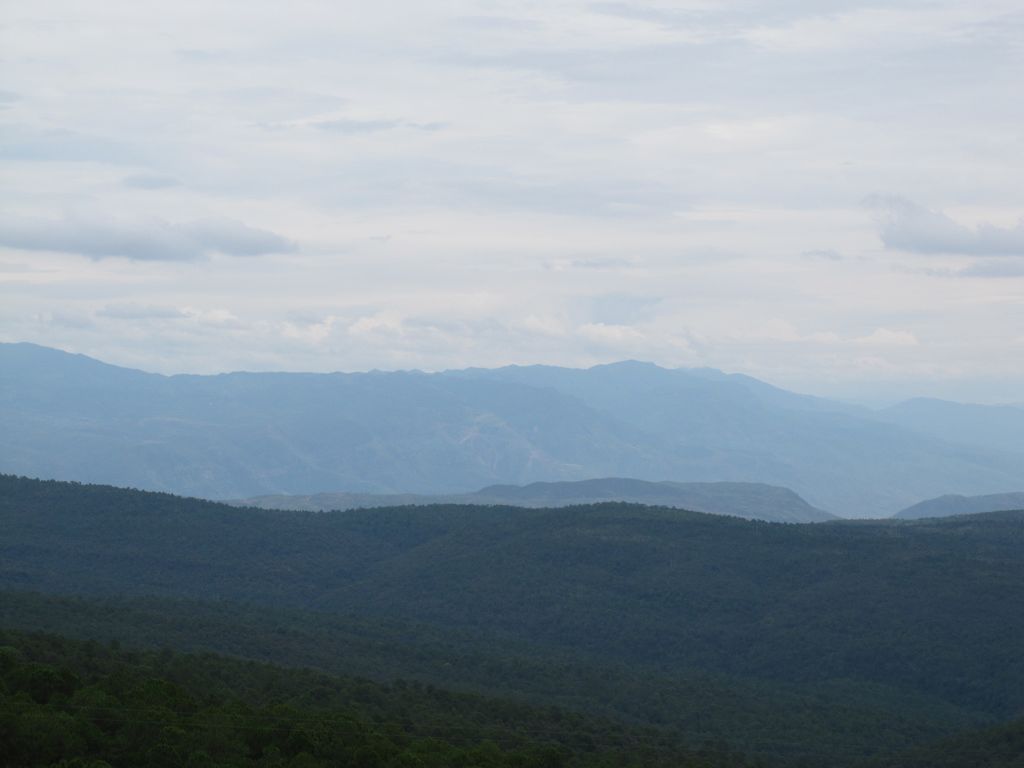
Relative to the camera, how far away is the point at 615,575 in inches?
5753

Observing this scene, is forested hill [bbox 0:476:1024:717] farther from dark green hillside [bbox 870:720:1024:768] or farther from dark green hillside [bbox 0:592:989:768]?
dark green hillside [bbox 870:720:1024:768]

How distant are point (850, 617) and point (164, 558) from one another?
7560 centimetres

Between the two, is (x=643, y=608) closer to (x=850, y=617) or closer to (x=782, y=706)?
(x=850, y=617)

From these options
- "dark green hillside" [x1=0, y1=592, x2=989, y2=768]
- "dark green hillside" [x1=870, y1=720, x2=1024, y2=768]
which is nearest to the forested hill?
"dark green hillside" [x1=0, y1=592, x2=989, y2=768]

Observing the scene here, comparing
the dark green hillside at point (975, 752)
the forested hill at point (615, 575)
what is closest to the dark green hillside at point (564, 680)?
the dark green hillside at point (975, 752)

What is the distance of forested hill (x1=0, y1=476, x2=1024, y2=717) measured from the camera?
11662cm

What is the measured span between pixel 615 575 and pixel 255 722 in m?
98.8

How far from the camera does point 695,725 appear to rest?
8538 cm

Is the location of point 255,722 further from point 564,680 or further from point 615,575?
point 615,575

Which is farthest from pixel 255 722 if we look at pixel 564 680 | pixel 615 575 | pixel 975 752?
pixel 615 575

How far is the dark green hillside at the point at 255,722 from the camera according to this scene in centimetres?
4322

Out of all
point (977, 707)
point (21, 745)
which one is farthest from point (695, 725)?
point (21, 745)

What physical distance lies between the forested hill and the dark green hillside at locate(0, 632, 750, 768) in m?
46.4

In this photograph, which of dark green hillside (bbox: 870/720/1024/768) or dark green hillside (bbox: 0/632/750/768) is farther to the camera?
dark green hillside (bbox: 870/720/1024/768)
